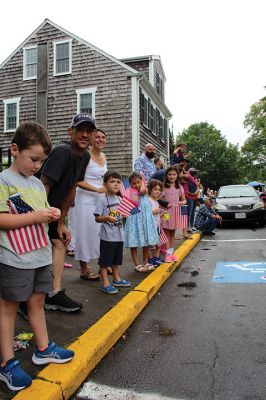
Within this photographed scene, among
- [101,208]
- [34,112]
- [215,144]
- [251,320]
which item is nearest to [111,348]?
[251,320]

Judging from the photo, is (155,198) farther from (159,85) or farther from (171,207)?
(159,85)

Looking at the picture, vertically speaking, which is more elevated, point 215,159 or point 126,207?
point 215,159

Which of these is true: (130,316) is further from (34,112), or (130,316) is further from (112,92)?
(34,112)

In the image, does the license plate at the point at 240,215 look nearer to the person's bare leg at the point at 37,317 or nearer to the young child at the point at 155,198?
the young child at the point at 155,198

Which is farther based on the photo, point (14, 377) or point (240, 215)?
point (240, 215)

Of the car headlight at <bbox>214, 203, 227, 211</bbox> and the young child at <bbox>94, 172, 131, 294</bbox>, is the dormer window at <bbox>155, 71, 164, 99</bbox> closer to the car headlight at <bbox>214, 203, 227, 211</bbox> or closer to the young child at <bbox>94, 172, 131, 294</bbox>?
the car headlight at <bbox>214, 203, 227, 211</bbox>

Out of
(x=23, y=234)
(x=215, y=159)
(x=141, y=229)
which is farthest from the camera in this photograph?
(x=215, y=159)

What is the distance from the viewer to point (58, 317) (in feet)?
10.8

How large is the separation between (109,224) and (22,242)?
2034 mm

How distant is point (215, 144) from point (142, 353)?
5530 cm

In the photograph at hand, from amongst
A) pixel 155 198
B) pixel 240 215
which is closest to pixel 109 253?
pixel 155 198

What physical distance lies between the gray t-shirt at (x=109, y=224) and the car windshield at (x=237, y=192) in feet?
29.4

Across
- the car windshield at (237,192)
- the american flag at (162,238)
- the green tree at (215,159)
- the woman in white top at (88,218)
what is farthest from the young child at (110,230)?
the green tree at (215,159)

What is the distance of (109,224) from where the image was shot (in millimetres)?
4238
